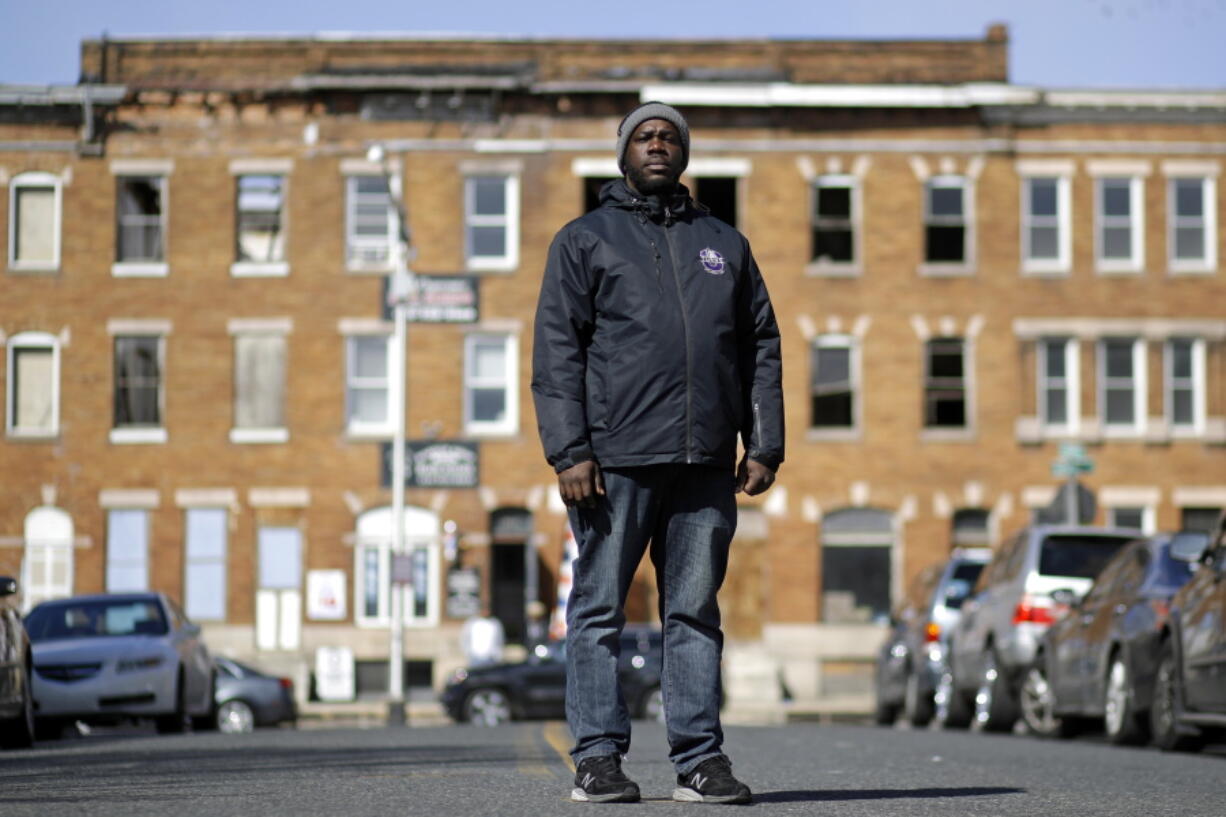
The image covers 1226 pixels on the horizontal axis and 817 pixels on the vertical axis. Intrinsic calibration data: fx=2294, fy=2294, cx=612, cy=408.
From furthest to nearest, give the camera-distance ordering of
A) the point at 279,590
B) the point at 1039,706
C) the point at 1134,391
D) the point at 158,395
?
the point at 1134,391
the point at 158,395
the point at 279,590
the point at 1039,706

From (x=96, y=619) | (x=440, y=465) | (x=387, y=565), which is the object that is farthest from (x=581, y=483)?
(x=387, y=565)

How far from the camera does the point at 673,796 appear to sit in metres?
7.66

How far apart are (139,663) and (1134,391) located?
2887cm

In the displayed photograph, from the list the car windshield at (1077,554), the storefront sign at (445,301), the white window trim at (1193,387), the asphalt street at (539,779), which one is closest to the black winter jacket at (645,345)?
the asphalt street at (539,779)

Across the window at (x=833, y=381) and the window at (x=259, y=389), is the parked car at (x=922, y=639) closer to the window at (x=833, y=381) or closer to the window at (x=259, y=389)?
the window at (x=833, y=381)

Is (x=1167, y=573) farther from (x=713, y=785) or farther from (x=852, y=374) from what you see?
(x=852, y=374)

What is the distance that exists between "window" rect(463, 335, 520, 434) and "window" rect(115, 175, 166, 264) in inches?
249

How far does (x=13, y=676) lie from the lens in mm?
15062

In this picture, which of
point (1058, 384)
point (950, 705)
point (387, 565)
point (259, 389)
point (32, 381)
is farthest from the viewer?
point (1058, 384)

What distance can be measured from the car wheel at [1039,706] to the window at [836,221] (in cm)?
2545

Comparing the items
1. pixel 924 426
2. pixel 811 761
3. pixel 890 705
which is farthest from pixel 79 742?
pixel 924 426

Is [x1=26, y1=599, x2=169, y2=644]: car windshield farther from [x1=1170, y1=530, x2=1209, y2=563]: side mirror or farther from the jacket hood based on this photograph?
the jacket hood

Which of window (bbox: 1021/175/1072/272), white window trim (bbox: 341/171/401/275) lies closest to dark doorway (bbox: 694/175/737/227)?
window (bbox: 1021/175/1072/272)

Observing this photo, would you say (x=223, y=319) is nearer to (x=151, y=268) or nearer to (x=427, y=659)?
(x=151, y=268)
